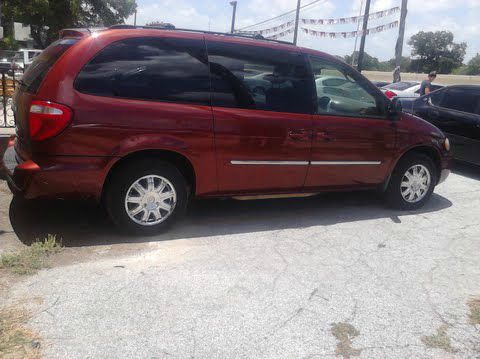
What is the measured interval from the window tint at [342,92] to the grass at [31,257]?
9.18 feet

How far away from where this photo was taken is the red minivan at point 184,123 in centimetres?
372

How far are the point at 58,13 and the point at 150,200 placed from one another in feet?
102

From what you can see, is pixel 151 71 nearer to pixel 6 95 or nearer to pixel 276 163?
pixel 276 163

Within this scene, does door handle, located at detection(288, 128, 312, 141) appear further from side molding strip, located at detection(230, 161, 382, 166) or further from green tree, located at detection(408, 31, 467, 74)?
green tree, located at detection(408, 31, 467, 74)

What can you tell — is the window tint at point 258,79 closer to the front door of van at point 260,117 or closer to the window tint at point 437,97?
the front door of van at point 260,117

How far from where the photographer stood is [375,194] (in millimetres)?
6215

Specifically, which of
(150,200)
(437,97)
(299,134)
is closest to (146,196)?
(150,200)

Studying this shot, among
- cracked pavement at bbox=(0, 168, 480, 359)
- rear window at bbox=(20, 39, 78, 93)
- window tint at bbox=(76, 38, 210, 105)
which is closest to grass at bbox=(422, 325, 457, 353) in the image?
cracked pavement at bbox=(0, 168, 480, 359)

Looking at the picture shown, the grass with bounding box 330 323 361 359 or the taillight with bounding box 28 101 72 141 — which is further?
the taillight with bounding box 28 101 72 141

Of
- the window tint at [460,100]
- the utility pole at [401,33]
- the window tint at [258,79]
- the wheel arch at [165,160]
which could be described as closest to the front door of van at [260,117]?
the window tint at [258,79]

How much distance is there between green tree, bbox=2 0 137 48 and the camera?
27.5 m

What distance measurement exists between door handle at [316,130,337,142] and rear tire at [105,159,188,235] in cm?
146

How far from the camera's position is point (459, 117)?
7.82m

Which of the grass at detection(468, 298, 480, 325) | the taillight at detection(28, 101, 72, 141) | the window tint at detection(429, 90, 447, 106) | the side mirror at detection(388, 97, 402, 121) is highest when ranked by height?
the window tint at detection(429, 90, 447, 106)
